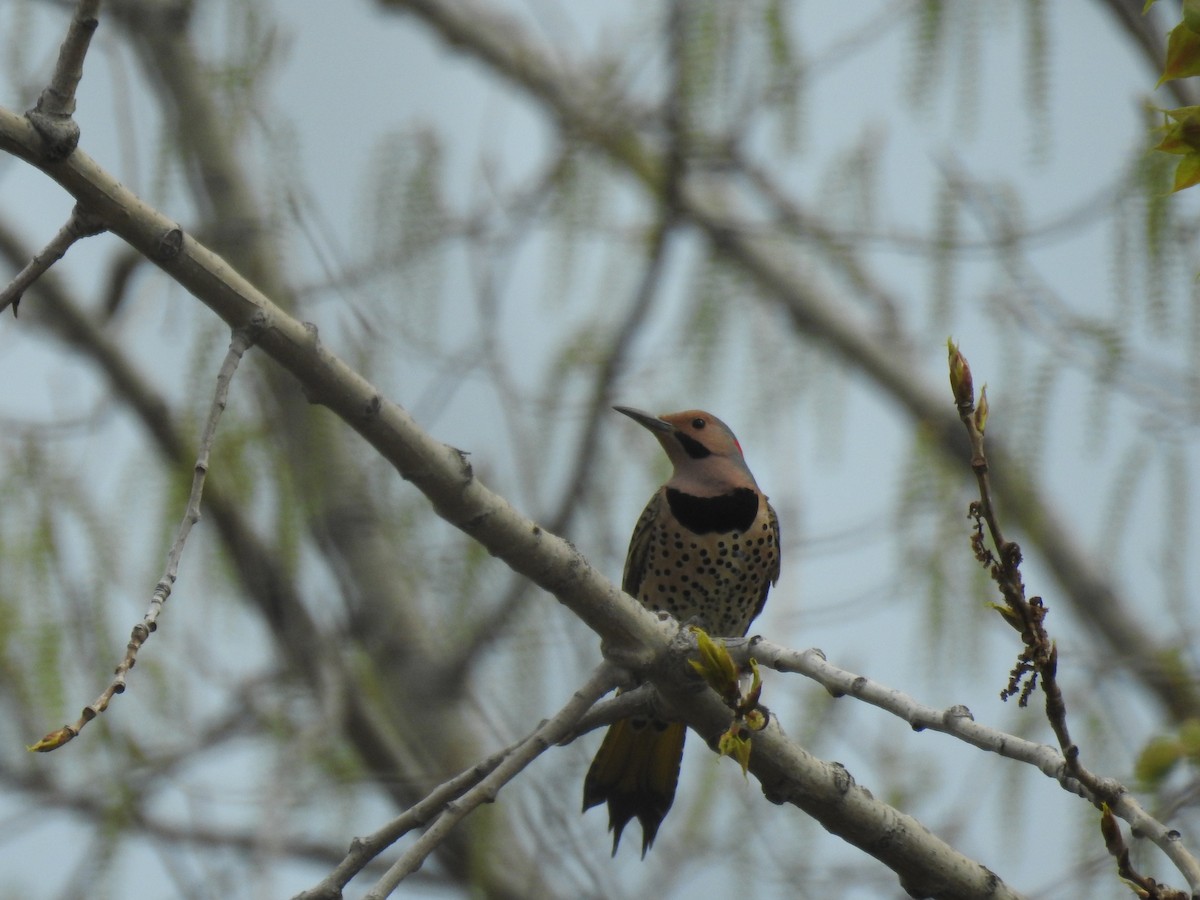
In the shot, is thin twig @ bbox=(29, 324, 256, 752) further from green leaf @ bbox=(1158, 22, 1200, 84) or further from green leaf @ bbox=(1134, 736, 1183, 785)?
green leaf @ bbox=(1134, 736, 1183, 785)

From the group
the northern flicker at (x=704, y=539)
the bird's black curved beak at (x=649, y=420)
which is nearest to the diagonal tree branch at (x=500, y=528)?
the northern flicker at (x=704, y=539)

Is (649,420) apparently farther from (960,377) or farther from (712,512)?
(960,377)

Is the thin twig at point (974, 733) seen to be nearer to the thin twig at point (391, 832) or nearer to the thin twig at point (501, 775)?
the thin twig at point (501, 775)

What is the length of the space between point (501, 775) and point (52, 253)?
0.99 metres

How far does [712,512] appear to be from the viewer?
407 centimetres

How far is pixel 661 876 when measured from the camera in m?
5.15

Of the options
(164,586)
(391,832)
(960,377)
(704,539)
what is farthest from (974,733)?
(704,539)

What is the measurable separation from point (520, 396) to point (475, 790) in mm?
2860

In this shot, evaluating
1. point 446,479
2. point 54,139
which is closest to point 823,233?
point 446,479

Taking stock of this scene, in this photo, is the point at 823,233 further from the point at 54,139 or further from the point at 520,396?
the point at 54,139

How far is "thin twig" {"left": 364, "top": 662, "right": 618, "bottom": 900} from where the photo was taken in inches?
80.9

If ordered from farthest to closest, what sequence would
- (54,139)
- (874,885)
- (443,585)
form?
(874,885) < (443,585) < (54,139)

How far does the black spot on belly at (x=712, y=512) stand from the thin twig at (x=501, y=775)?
1.61 meters

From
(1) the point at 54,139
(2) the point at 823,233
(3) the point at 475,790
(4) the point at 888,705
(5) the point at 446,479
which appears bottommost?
(4) the point at 888,705
